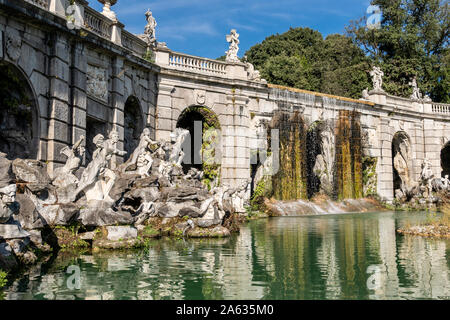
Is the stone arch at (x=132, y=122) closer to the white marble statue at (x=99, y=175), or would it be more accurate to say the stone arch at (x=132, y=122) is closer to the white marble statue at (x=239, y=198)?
the white marble statue at (x=239, y=198)

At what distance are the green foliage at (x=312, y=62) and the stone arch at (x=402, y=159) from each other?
701 cm

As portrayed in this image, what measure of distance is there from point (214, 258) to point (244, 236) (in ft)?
13.8

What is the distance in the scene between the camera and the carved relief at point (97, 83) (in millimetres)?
15578

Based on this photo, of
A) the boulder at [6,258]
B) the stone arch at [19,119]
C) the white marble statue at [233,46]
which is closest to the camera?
the boulder at [6,258]

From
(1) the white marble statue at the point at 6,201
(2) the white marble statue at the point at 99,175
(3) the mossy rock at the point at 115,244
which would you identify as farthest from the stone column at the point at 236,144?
(1) the white marble statue at the point at 6,201

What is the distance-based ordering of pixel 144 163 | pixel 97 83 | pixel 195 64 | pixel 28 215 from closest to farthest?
pixel 28 215 < pixel 144 163 < pixel 97 83 < pixel 195 64

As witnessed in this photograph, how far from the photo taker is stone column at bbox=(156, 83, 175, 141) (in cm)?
2017

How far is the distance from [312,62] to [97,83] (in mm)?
30347

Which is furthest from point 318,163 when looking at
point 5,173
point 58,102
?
point 5,173

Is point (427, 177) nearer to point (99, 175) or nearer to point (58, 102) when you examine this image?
point (58, 102)

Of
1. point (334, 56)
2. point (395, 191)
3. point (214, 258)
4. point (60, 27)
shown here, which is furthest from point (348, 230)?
point (334, 56)

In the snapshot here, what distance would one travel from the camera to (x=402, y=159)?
103 feet

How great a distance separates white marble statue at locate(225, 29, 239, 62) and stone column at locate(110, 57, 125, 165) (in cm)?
719
